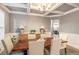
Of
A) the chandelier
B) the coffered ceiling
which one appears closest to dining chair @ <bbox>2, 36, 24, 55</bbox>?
the coffered ceiling

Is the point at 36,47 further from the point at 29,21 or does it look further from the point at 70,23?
the point at 70,23

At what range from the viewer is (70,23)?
1.36 m

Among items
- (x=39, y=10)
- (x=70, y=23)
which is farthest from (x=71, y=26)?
(x=39, y=10)

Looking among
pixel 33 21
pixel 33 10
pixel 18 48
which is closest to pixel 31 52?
pixel 18 48

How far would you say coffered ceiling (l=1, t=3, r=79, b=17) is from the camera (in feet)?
3.95

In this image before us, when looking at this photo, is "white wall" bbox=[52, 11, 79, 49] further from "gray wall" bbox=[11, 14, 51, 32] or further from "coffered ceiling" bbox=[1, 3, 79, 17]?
"gray wall" bbox=[11, 14, 51, 32]

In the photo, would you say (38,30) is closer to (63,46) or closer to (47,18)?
(47,18)

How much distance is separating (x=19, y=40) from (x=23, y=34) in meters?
0.12

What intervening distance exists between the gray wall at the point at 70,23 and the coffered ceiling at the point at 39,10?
56 mm

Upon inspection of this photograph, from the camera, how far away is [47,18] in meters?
1.37

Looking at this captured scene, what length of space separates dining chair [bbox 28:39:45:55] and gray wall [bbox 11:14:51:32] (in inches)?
8.0

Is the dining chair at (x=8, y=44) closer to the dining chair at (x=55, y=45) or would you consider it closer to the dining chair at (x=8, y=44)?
the dining chair at (x=8, y=44)

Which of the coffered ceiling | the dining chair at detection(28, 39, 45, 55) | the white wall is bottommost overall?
the dining chair at detection(28, 39, 45, 55)

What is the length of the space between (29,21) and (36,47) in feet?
1.24
